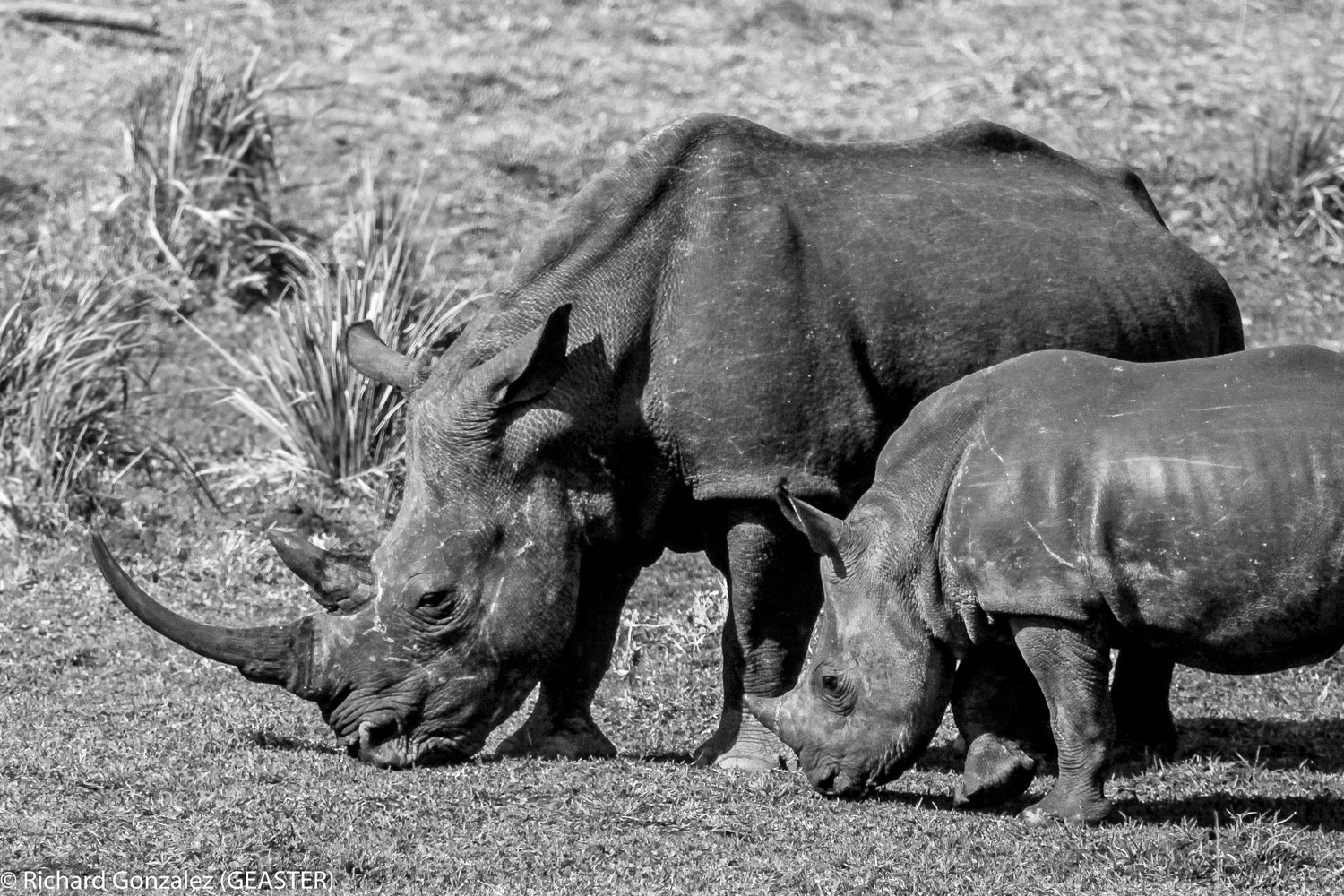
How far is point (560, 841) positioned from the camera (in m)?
6.45

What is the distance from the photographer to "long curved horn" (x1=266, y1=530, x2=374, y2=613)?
25.1 feet

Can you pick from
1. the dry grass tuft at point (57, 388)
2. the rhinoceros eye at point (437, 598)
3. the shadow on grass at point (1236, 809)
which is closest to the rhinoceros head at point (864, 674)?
the shadow on grass at point (1236, 809)

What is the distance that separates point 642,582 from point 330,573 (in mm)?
3400


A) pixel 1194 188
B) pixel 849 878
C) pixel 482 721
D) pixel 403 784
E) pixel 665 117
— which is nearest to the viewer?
pixel 849 878

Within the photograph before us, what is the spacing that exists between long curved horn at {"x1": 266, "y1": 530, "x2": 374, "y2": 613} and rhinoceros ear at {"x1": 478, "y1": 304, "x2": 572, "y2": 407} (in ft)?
2.94

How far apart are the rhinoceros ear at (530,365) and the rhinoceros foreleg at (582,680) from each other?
851mm

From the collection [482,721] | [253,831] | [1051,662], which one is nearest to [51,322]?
[482,721]

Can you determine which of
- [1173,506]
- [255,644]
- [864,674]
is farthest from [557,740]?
[1173,506]

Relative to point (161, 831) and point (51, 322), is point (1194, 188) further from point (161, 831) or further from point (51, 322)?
point (161, 831)

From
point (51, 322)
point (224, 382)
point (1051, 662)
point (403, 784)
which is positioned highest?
point (1051, 662)

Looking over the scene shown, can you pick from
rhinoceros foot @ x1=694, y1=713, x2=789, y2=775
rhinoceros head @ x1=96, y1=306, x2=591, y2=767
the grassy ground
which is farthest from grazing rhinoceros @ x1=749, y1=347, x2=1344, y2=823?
rhinoceros head @ x1=96, y1=306, x2=591, y2=767

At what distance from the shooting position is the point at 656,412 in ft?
24.7

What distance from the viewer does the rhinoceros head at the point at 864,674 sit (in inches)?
271

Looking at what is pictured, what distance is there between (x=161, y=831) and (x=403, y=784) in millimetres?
960
